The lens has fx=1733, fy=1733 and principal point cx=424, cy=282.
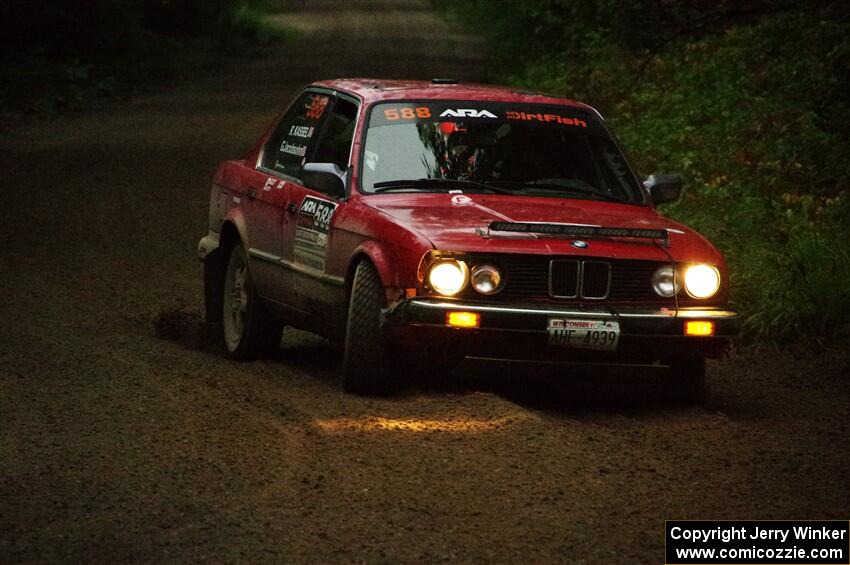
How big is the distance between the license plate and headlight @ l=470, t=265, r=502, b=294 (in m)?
0.32

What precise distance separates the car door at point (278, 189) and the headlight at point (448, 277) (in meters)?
1.59

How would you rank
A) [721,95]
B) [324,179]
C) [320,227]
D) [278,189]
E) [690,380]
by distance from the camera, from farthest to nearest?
[721,95] < [278,189] < [320,227] < [324,179] < [690,380]

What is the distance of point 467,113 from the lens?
31.6ft

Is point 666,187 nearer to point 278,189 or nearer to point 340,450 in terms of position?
point 278,189

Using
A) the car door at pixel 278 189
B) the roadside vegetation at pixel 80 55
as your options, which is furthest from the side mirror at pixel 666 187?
the roadside vegetation at pixel 80 55

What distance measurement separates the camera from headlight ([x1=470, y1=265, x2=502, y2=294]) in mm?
8297

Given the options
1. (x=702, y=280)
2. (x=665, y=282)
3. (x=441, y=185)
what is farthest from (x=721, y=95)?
(x=665, y=282)

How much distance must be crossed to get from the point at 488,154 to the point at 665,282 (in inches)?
55.0

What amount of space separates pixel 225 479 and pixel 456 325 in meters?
1.67

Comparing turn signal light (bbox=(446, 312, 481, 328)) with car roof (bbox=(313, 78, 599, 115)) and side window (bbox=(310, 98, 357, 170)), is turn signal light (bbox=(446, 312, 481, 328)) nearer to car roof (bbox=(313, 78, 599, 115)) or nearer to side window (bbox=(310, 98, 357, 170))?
side window (bbox=(310, 98, 357, 170))

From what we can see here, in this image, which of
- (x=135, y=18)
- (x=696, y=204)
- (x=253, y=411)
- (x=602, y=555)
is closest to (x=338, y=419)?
(x=253, y=411)

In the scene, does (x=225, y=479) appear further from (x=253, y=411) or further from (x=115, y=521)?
(x=253, y=411)

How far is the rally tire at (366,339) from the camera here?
848 cm

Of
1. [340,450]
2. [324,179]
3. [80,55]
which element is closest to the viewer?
[340,450]
